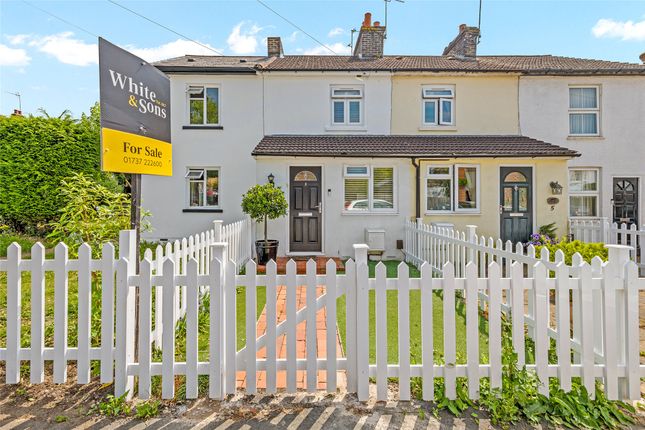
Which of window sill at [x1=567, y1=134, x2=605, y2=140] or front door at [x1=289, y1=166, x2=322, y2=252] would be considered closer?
front door at [x1=289, y1=166, x2=322, y2=252]

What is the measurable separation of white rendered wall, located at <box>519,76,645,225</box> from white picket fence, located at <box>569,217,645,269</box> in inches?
73.6

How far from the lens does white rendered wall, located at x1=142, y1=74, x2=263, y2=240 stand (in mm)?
10844

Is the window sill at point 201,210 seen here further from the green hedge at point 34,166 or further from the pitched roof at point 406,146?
the green hedge at point 34,166

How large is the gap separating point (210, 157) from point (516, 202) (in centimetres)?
985

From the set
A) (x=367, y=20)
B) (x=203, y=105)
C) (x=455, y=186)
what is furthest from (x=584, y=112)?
(x=203, y=105)

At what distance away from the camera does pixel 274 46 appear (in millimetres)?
13172

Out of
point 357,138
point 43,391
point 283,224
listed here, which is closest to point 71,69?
point 283,224

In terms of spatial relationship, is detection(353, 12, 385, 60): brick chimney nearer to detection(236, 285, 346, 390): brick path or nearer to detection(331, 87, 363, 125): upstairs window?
detection(331, 87, 363, 125): upstairs window

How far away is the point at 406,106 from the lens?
11.1 m

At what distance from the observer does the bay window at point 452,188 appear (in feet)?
33.8

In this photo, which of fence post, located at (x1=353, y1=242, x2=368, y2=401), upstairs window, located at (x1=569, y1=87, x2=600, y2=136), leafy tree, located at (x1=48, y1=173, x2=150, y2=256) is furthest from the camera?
upstairs window, located at (x1=569, y1=87, x2=600, y2=136)

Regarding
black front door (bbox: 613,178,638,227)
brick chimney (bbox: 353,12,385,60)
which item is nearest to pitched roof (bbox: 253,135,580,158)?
black front door (bbox: 613,178,638,227)

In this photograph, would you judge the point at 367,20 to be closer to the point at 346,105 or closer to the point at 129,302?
the point at 346,105

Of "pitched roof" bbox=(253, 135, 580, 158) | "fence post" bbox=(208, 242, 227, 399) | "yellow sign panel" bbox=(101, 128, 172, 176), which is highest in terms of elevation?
"pitched roof" bbox=(253, 135, 580, 158)
